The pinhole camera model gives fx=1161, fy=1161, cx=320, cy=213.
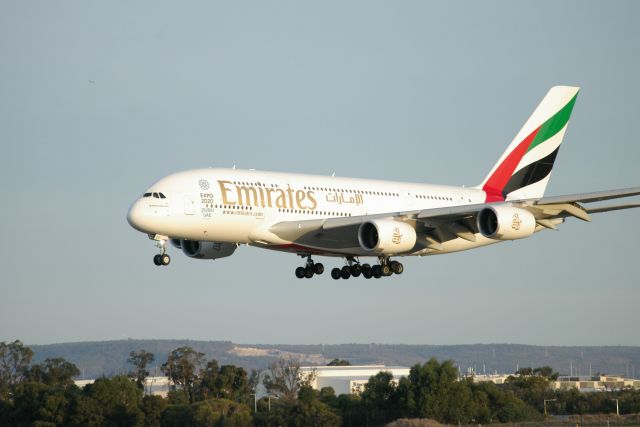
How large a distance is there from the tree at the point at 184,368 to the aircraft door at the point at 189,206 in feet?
222

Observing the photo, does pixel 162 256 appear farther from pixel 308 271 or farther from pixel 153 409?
pixel 153 409

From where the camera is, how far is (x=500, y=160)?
6556 cm

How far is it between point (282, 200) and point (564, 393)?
165 feet

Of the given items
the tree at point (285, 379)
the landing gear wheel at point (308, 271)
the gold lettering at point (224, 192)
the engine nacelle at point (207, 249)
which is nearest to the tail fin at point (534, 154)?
the landing gear wheel at point (308, 271)

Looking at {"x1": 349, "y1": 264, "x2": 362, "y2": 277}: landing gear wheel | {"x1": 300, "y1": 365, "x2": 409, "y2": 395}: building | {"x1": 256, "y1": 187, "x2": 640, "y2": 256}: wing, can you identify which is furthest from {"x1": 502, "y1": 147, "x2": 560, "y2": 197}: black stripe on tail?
{"x1": 300, "y1": 365, "x2": 409, "y2": 395}: building

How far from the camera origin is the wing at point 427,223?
175ft

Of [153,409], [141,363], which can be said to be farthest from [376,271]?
[141,363]

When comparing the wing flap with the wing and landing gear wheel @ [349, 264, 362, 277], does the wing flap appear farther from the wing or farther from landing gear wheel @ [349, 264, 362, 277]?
landing gear wheel @ [349, 264, 362, 277]

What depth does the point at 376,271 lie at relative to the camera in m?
58.5

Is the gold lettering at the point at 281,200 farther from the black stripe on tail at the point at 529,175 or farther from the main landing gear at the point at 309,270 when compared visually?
the black stripe on tail at the point at 529,175

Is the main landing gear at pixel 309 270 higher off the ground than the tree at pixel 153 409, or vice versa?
the main landing gear at pixel 309 270

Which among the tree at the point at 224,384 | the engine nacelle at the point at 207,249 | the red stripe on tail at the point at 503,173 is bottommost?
the tree at the point at 224,384

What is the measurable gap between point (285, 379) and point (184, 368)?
423 inches

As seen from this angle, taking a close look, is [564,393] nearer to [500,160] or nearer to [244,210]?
[500,160]
